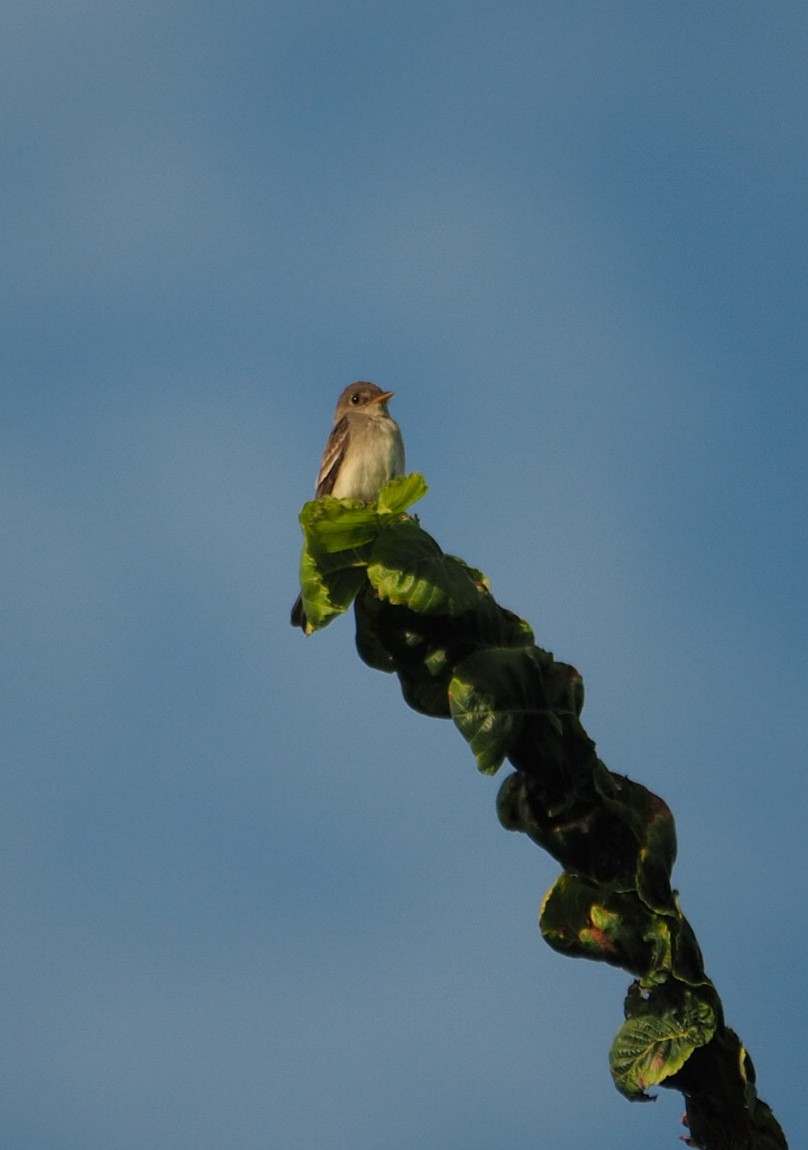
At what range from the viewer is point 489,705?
5.27 m

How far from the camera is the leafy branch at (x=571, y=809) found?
206 inches

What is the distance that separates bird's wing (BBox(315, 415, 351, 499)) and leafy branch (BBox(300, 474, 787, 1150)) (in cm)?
798

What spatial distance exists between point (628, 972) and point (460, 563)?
164 cm

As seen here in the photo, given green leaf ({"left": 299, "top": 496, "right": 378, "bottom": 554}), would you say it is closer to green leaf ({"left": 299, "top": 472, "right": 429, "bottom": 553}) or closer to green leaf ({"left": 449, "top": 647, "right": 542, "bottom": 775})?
green leaf ({"left": 299, "top": 472, "right": 429, "bottom": 553})

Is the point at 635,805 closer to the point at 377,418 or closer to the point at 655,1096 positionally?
the point at 655,1096

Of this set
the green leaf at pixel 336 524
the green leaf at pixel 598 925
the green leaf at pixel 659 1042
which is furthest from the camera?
the green leaf at pixel 336 524

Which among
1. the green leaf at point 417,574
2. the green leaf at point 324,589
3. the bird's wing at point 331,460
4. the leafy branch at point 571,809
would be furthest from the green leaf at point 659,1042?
the bird's wing at point 331,460

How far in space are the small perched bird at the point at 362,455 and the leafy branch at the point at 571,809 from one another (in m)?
7.56

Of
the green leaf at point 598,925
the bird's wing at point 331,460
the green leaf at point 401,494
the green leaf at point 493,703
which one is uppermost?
the bird's wing at point 331,460

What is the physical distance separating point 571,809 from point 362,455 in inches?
335

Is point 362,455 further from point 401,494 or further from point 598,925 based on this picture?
point 598,925

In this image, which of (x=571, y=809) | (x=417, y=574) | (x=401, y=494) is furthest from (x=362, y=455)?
(x=571, y=809)

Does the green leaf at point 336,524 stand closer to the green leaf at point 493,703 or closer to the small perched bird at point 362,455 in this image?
the green leaf at point 493,703

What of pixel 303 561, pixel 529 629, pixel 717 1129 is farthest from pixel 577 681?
pixel 717 1129
